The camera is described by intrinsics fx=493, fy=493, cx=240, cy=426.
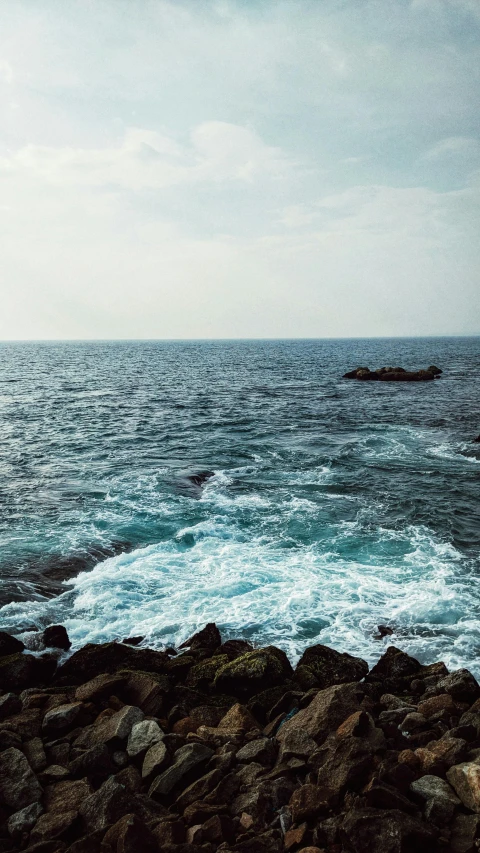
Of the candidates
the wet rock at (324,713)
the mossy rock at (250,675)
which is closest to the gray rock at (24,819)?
the wet rock at (324,713)

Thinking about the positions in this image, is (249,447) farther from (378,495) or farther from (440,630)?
(440,630)

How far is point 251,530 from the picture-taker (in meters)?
19.9

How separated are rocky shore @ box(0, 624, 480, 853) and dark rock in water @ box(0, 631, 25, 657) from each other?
957 millimetres

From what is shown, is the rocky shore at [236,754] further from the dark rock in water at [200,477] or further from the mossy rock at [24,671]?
the dark rock in water at [200,477]

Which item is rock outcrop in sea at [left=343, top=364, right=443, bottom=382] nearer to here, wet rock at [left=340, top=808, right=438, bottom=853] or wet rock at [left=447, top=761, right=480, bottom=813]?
wet rock at [left=447, top=761, right=480, bottom=813]

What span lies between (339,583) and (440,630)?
11.0 feet

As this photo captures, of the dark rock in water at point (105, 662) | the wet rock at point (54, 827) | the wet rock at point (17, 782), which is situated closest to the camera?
the wet rock at point (54, 827)

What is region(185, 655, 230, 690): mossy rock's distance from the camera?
1103cm

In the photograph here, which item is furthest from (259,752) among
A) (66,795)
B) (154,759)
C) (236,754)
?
(66,795)

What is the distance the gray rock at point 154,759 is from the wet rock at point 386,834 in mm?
3059

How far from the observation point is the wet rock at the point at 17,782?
7.32 meters

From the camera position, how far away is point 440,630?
13398 millimetres

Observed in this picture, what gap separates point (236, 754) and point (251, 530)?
38.8 feet

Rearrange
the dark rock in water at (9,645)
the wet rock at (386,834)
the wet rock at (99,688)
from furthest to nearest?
1. the dark rock in water at (9,645)
2. the wet rock at (99,688)
3. the wet rock at (386,834)
